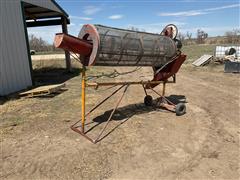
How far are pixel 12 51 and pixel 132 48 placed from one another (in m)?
6.64

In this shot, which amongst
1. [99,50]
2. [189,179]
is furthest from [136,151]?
[99,50]

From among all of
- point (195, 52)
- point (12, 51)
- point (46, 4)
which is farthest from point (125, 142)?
point (195, 52)

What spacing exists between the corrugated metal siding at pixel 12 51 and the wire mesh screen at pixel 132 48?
236 inches

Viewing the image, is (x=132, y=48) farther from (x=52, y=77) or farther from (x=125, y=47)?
(x=52, y=77)

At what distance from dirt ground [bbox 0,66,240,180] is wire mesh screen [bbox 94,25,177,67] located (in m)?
1.57

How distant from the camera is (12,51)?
10.8 metres

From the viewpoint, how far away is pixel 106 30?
579 centimetres

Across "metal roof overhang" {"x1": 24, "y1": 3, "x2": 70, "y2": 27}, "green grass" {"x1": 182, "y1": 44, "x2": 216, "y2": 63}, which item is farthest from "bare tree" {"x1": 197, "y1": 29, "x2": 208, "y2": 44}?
"metal roof overhang" {"x1": 24, "y1": 3, "x2": 70, "y2": 27}

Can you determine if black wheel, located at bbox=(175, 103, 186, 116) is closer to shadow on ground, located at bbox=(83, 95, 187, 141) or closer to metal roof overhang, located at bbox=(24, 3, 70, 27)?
shadow on ground, located at bbox=(83, 95, 187, 141)

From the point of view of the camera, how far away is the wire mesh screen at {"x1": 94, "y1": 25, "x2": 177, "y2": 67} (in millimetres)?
5754

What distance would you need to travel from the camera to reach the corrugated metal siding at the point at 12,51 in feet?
33.7

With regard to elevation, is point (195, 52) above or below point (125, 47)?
below

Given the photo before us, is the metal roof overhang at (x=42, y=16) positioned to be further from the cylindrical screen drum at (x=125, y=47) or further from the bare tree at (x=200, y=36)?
the bare tree at (x=200, y=36)

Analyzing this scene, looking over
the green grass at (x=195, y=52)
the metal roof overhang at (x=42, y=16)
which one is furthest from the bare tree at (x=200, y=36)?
the metal roof overhang at (x=42, y=16)
